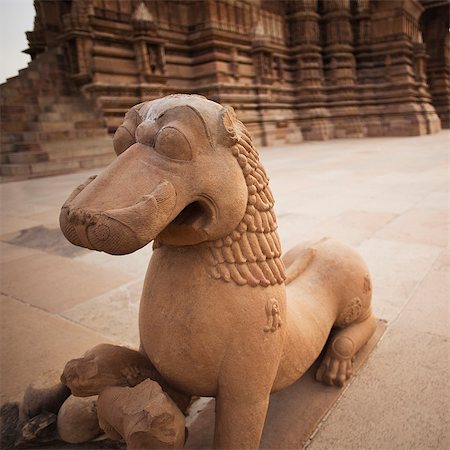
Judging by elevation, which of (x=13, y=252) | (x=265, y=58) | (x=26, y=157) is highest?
(x=265, y=58)

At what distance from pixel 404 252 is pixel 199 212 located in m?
2.09

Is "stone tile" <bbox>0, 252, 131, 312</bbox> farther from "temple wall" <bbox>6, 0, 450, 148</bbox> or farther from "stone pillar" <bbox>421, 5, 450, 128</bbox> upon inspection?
"stone pillar" <bbox>421, 5, 450, 128</bbox>

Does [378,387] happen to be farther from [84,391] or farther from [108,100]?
[108,100]

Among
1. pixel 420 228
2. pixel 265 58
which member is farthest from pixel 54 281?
pixel 265 58

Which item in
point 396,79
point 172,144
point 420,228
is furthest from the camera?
point 396,79

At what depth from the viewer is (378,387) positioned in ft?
4.43

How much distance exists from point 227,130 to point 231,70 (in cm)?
1111

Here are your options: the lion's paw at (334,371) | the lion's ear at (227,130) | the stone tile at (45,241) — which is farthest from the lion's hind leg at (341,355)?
the stone tile at (45,241)

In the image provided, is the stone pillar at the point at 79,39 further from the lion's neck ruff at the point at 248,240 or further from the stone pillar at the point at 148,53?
the lion's neck ruff at the point at 248,240

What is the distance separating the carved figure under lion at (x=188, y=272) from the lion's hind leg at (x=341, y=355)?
287 mm

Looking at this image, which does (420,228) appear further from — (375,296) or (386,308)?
(386,308)

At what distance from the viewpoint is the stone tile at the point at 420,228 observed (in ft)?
9.21

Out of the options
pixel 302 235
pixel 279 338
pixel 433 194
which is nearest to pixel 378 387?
pixel 279 338

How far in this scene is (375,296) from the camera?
6.67 feet
